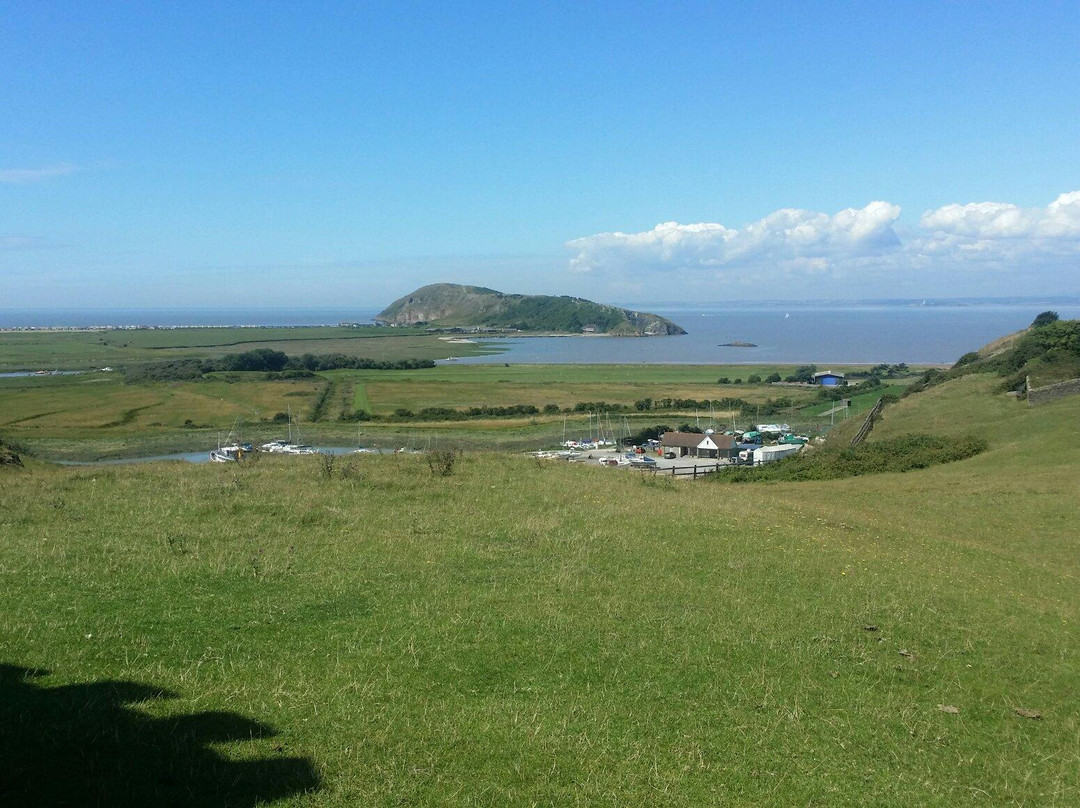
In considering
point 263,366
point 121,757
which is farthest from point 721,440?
point 263,366

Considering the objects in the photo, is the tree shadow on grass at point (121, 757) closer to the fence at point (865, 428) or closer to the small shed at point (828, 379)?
the fence at point (865, 428)

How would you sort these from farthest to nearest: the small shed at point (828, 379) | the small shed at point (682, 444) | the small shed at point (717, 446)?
the small shed at point (828, 379) < the small shed at point (682, 444) < the small shed at point (717, 446)

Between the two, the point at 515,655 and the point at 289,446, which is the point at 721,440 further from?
the point at 515,655

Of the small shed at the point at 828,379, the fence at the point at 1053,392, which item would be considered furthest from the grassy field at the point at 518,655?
the small shed at the point at 828,379

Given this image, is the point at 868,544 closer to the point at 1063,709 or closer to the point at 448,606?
the point at 1063,709

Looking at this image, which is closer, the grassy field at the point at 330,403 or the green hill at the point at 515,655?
the green hill at the point at 515,655

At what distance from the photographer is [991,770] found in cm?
703

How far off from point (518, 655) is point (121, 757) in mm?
3940

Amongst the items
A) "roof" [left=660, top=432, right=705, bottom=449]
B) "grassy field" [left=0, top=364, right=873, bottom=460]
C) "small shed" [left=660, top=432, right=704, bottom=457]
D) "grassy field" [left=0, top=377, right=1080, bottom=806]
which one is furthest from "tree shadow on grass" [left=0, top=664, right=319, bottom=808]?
"roof" [left=660, top=432, right=705, bottom=449]

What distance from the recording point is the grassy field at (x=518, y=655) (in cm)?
632

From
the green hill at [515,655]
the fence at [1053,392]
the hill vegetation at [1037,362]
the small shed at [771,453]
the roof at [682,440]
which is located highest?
the hill vegetation at [1037,362]

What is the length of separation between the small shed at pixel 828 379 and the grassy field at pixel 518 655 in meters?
85.6

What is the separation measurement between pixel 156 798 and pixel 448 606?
4837 mm

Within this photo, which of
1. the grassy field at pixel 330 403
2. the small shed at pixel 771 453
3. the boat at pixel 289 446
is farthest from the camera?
the grassy field at pixel 330 403
